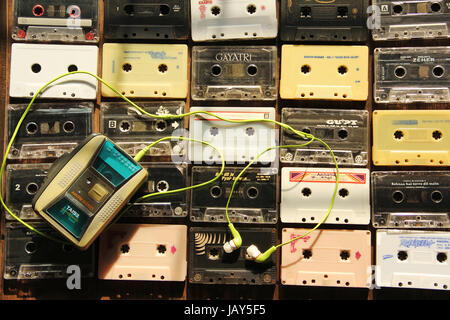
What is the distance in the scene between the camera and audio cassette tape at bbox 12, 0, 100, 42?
200 centimetres

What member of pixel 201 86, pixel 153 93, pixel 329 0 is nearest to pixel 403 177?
pixel 329 0

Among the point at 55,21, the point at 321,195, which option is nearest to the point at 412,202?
the point at 321,195

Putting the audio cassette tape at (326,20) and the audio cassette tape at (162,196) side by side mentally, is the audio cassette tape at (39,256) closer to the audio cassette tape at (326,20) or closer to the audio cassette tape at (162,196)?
the audio cassette tape at (162,196)

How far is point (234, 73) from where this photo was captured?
198 centimetres

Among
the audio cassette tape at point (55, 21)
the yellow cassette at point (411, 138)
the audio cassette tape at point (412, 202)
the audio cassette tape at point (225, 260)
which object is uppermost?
the audio cassette tape at point (55, 21)

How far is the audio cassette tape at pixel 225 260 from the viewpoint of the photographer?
6.29 feet

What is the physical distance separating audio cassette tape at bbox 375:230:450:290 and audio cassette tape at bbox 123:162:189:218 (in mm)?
1040

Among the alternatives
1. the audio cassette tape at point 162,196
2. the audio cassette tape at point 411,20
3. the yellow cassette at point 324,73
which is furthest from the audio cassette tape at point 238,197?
the audio cassette tape at point 411,20

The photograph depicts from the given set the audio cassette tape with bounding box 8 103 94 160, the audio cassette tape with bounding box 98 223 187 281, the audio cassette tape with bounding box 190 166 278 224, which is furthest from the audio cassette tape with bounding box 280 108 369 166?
the audio cassette tape with bounding box 8 103 94 160

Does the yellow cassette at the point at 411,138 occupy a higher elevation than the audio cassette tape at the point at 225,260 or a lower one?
higher

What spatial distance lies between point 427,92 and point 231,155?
3.53 ft

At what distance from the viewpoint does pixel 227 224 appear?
1966 mm

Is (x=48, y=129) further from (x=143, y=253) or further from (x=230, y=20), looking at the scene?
(x=230, y=20)

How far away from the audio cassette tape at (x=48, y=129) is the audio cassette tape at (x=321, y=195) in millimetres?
1088
